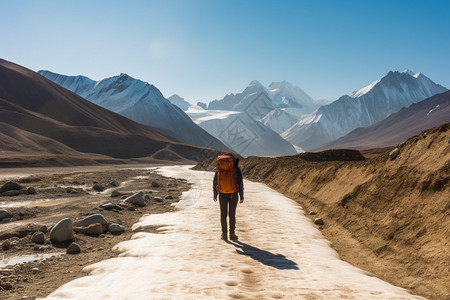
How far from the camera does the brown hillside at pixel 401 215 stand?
693cm

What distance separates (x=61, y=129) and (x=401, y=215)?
5010 inches

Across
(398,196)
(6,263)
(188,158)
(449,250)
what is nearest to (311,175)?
(398,196)

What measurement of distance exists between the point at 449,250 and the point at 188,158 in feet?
456

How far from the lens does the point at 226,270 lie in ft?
21.5

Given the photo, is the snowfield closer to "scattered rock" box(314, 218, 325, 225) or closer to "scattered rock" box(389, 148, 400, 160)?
"scattered rock" box(314, 218, 325, 225)

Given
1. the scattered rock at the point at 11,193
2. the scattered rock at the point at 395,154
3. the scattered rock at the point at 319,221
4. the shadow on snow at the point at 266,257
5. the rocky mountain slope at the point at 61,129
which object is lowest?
the scattered rock at the point at 11,193

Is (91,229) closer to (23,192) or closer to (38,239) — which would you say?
(38,239)

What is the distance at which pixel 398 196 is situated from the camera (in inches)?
394

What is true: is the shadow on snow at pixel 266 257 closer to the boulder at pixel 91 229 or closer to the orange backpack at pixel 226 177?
the orange backpack at pixel 226 177

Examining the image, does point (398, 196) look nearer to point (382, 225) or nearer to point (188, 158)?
point (382, 225)

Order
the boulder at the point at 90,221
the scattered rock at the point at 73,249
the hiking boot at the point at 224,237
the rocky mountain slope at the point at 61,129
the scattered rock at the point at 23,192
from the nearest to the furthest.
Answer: the scattered rock at the point at 73,249 < the hiking boot at the point at 224,237 < the boulder at the point at 90,221 < the scattered rock at the point at 23,192 < the rocky mountain slope at the point at 61,129

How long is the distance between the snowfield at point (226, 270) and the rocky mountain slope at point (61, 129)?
78.3m

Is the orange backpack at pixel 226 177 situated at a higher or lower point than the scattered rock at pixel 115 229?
higher

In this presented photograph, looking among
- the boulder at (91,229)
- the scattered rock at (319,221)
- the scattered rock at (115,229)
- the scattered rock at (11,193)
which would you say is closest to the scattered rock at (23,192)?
the scattered rock at (11,193)
